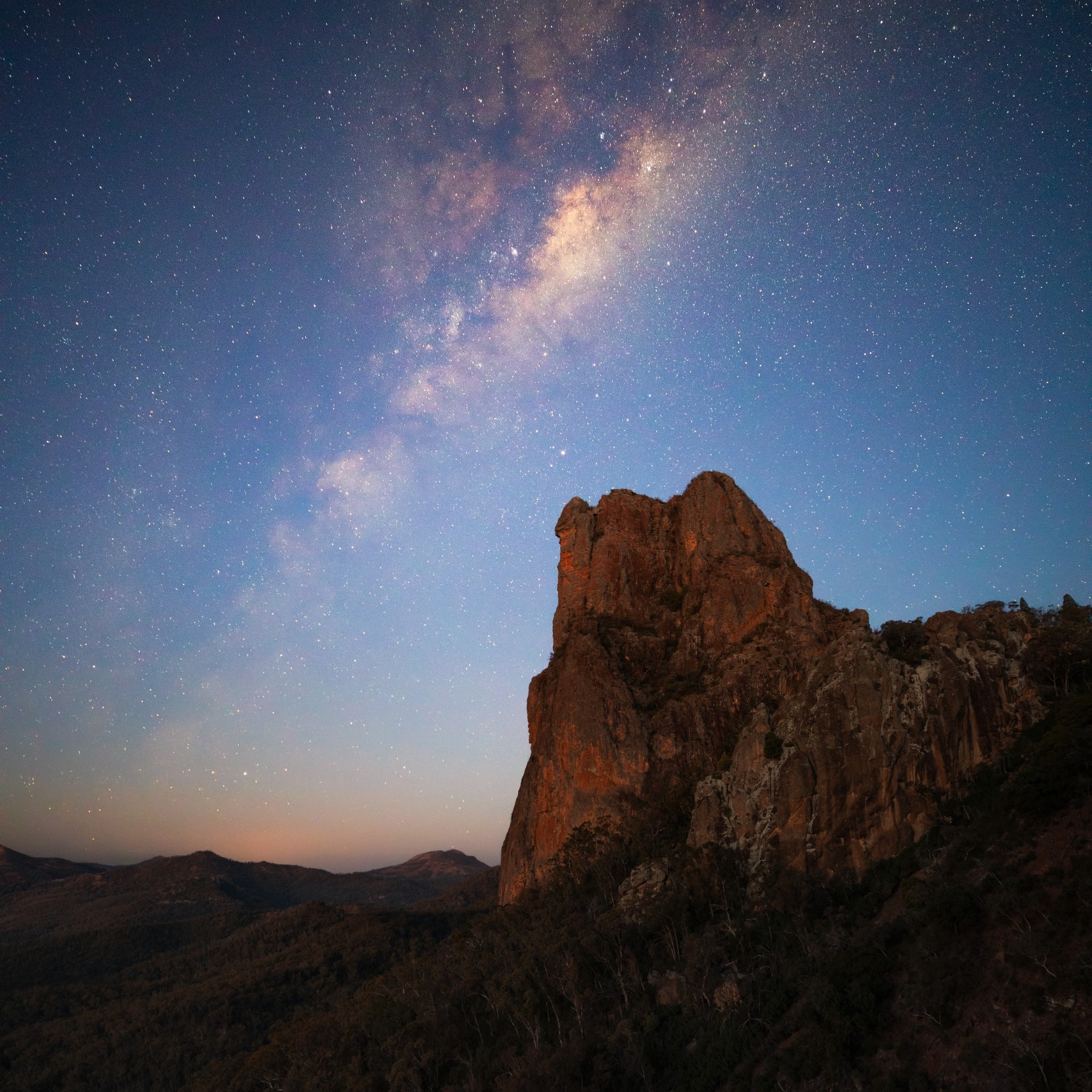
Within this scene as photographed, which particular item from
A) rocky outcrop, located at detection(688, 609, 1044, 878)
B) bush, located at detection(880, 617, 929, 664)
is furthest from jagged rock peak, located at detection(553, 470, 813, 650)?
rocky outcrop, located at detection(688, 609, 1044, 878)

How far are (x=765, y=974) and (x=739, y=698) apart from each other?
33.7m

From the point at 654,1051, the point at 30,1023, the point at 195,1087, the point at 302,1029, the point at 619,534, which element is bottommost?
the point at 30,1023

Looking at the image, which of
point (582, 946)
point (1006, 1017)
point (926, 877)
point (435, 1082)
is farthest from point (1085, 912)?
point (435, 1082)

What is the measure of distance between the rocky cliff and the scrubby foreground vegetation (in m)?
3.22

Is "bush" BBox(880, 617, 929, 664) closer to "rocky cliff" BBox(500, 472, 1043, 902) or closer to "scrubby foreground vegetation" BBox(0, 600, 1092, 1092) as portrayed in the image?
"rocky cliff" BBox(500, 472, 1043, 902)

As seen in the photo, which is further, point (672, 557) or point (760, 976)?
point (672, 557)

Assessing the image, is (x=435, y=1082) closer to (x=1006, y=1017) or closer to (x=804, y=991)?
(x=804, y=991)

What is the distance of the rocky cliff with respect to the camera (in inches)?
2184

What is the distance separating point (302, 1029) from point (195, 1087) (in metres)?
17.8

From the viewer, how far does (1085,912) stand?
3625cm

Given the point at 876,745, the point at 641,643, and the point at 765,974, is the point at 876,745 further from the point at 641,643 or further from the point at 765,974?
the point at 641,643

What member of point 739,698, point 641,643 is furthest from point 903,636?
point 641,643

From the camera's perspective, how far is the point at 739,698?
79.9 m

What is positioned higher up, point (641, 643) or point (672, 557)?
point (672, 557)
